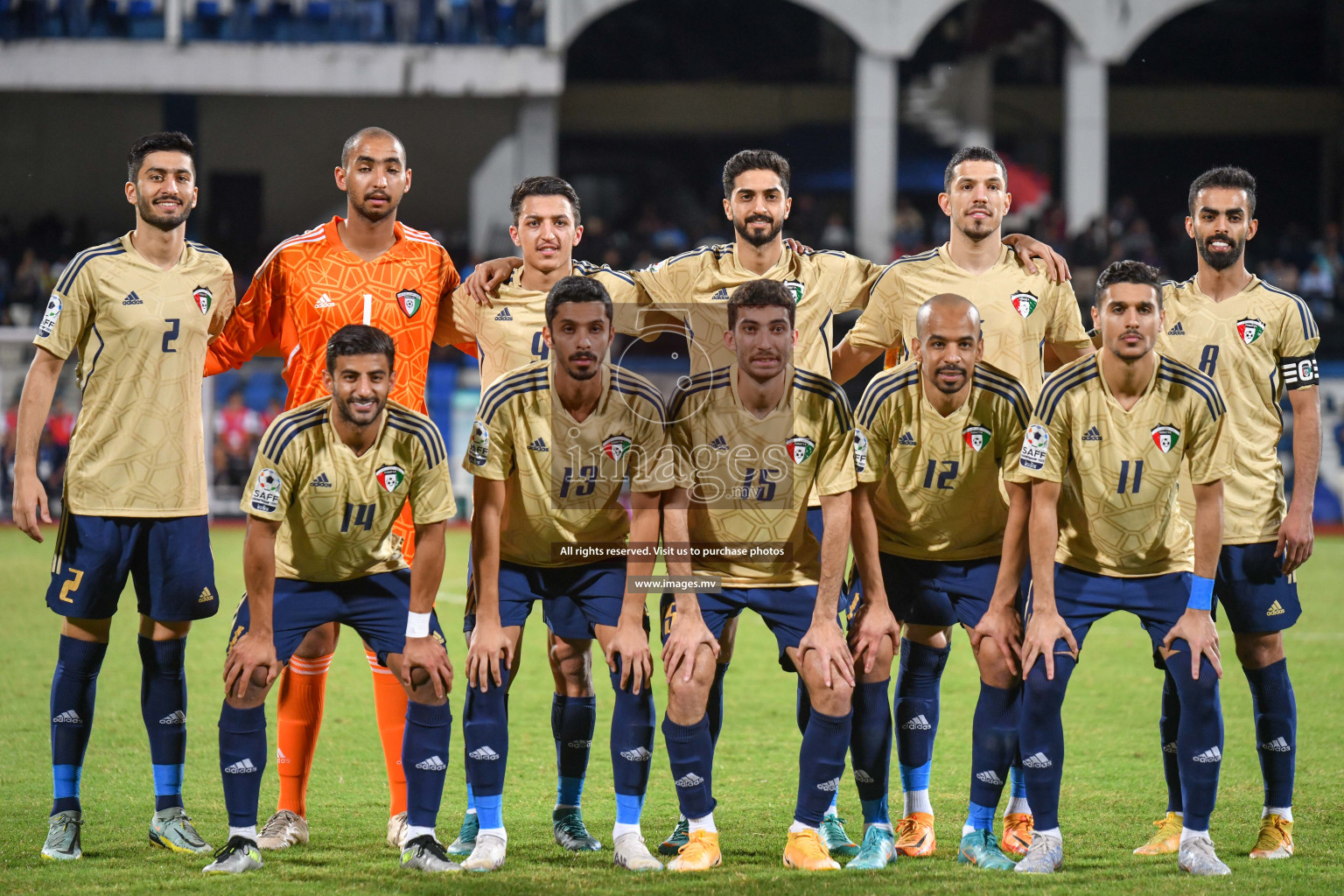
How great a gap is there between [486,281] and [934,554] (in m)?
1.89

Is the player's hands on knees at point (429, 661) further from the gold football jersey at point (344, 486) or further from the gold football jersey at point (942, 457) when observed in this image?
the gold football jersey at point (942, 457)

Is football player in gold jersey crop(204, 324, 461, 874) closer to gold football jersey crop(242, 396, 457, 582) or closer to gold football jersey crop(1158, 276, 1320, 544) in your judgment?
gold football jersey crop(242, 396, 457, 582)

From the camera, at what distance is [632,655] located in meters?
4.63

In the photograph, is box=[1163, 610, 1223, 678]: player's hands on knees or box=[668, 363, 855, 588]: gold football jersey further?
box=[668, 363, 855, 588]: gold football jersey

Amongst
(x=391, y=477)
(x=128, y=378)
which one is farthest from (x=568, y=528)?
(x=128, y=378)

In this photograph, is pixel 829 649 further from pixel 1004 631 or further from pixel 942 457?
pixel 942 457

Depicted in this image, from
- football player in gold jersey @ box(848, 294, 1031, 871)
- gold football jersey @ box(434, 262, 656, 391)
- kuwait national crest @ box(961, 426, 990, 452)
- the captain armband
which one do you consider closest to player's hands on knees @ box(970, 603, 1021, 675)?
football player in gold jersey @ box(848, 294, 1031, 871)

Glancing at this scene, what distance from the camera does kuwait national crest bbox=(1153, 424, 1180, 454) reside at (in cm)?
472

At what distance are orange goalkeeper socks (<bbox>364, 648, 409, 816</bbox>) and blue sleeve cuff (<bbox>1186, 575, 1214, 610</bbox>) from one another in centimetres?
270

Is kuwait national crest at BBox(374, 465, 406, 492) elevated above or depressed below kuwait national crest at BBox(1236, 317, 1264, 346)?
below

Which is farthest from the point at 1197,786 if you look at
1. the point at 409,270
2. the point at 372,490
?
the point at 409,270

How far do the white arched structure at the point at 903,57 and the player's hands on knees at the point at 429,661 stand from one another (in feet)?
61.5

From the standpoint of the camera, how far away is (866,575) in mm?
4777

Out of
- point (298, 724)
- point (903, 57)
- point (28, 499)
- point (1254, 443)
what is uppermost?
point (903, 57)
